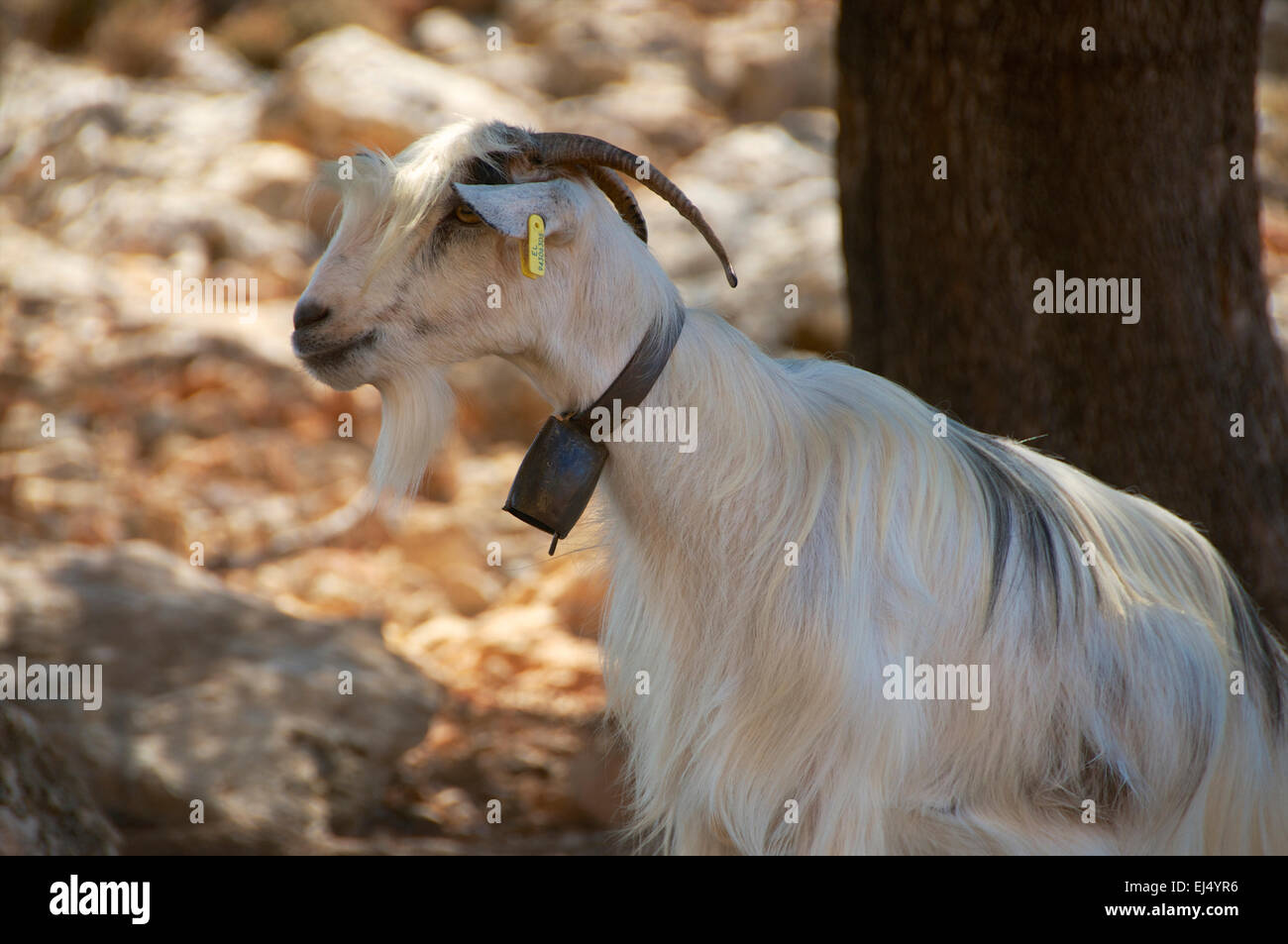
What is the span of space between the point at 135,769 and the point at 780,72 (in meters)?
13.6

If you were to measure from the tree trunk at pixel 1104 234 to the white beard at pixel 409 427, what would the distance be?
6.82 ft

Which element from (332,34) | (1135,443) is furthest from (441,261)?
(332,34)

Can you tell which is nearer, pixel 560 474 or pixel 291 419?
pixel 560 474

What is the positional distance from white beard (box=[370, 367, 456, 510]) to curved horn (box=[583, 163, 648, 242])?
24.9 inches

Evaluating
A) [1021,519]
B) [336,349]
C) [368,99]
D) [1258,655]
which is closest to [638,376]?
[336,349]

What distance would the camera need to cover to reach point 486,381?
10016mm

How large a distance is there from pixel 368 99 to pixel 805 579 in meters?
10.8

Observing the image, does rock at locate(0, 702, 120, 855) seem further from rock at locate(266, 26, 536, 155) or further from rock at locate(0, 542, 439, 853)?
rock at locate(266, 26, 536, 155)

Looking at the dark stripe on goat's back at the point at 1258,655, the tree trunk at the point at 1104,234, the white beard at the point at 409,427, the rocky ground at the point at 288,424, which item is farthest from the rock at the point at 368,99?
the dark stripe on goat's back at the point at 1258,655

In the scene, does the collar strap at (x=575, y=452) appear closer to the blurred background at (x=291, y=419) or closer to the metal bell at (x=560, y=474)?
the metal bell at (x=560, y=474)

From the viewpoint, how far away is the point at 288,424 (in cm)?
941

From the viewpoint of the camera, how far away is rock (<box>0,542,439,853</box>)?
4648mm

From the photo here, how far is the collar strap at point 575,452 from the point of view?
299cm

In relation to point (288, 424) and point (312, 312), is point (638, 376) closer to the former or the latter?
point (312, 312)
